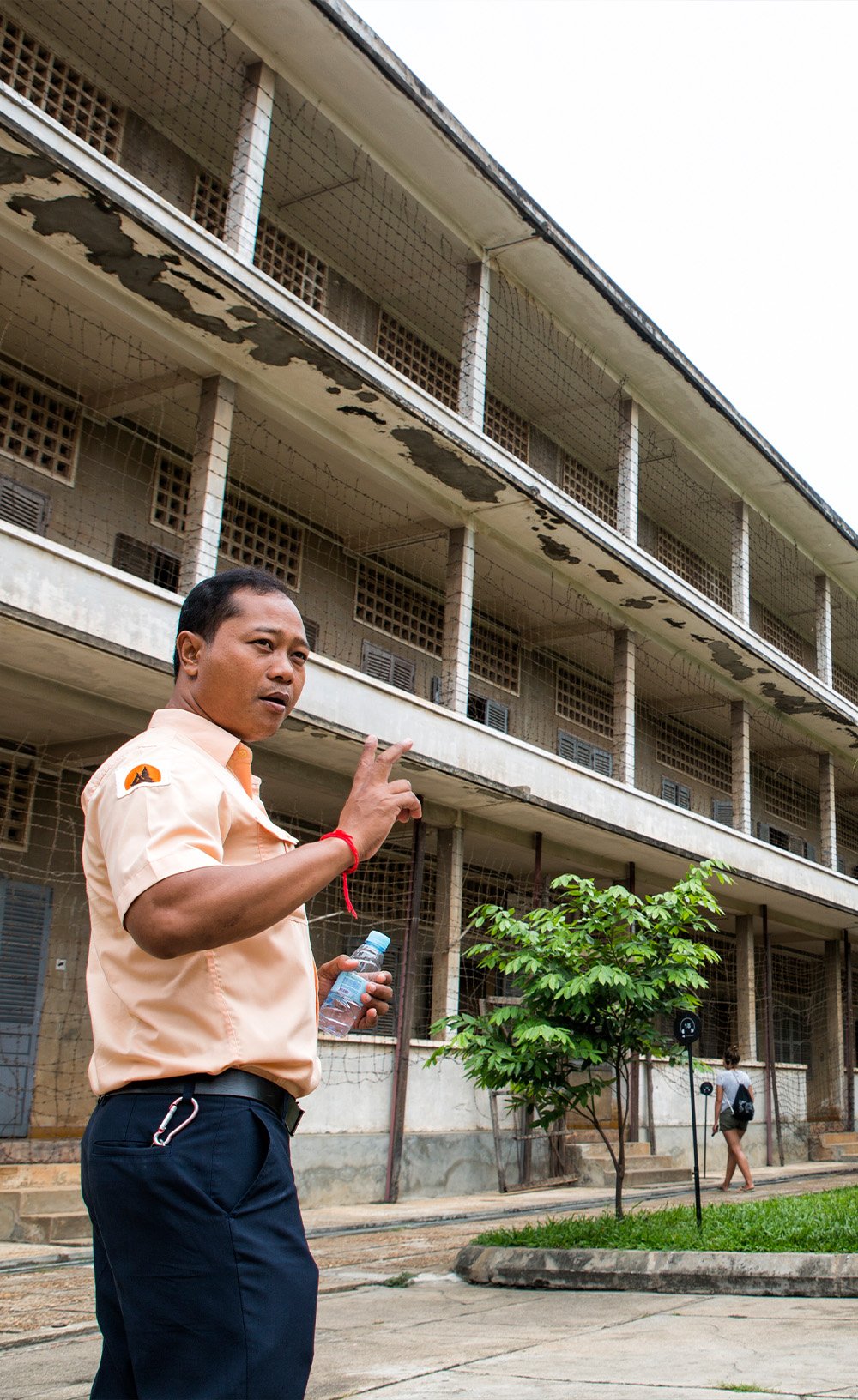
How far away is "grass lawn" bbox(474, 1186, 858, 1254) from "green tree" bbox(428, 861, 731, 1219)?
1.39 feet

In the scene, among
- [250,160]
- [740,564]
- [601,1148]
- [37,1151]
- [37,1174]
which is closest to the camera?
[37,1174]

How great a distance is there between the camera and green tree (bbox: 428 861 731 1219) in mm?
8047

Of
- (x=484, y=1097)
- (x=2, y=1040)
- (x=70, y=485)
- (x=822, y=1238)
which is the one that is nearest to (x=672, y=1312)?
(x=822, y=1238)

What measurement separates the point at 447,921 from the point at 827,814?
1008cm

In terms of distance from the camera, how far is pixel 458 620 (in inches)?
528

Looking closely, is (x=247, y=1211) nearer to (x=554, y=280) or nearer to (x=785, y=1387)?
(x=785, y=1387)

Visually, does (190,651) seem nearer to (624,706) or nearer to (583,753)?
(624,706)

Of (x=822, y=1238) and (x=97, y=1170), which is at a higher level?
(x=97, y=1170)

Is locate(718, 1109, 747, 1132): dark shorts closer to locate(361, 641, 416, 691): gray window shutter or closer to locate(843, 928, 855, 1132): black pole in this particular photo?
locate(361, 641, 416, 691): gray window shutter

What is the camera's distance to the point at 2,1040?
10.8 metres

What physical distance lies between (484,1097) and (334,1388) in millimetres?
9095

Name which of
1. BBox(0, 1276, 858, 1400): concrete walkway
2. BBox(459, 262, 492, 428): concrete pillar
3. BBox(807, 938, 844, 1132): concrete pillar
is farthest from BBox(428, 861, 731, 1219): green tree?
BBox(807, 938, 844, 1132): concrete pillar

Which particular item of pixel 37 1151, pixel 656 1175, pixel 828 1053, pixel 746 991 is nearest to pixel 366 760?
pixel 37 1151

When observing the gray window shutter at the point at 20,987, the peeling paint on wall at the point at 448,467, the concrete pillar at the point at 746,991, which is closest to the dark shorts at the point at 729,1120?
the concrete pillar at the point at 746,991
